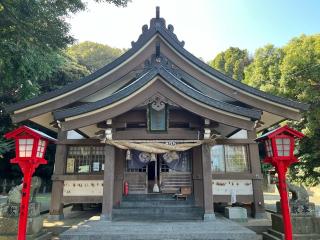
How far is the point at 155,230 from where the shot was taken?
20.7ft

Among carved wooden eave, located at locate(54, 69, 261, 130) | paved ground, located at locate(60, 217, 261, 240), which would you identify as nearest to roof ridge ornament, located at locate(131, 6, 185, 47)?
carved wooden eave, located at locate(54, 69, 261, 130)

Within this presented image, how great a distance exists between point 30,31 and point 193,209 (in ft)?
31.3

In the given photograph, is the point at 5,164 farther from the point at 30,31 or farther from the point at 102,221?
the point at 102,221

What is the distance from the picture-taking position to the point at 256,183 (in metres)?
9.88

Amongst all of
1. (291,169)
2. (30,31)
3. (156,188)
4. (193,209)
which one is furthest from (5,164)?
(291,169)

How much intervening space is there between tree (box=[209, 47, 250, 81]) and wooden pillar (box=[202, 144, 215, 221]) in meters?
29.7

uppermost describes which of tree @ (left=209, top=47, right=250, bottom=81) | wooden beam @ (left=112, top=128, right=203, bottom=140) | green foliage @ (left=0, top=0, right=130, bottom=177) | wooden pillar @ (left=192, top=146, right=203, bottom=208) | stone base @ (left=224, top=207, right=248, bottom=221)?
tree @ (left=209, top=47, right=250, bottom=81)

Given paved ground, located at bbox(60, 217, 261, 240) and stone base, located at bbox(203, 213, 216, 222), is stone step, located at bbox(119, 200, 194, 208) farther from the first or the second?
paved ground, located at bbox(60, 217, 261, 240)

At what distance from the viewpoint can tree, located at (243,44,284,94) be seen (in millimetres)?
21453

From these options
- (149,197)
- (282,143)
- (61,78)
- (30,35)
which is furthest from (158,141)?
(61,78)

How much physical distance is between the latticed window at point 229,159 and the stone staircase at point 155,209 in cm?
186

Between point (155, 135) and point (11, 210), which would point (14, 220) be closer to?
point (11, 210)

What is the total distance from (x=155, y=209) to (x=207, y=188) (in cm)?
212

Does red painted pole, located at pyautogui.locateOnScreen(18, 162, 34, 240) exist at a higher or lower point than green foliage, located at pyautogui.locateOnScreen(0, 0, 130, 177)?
lower
